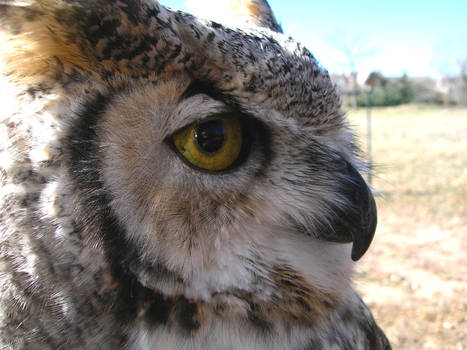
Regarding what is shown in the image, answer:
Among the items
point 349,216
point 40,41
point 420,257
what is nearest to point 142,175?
point 40,41

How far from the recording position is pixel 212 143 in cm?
107

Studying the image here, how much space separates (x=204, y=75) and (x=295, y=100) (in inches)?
10.6

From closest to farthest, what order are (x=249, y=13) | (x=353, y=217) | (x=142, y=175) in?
(x=142, y=175)
(x=353, y=217)
(x=249, y=13)

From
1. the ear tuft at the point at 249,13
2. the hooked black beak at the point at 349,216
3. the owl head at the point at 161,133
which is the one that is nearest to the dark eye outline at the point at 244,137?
the owl head at the point at 161,133

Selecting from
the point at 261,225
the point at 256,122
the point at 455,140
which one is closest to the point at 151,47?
the point at 256,122

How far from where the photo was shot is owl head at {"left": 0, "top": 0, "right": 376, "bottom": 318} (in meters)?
1.01

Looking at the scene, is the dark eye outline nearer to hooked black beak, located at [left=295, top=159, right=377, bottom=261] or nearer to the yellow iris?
the yellow iris

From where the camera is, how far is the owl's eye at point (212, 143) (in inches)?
41.8

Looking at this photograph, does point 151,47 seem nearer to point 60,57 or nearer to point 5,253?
point 60,57

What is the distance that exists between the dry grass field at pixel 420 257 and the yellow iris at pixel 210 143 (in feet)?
2.61

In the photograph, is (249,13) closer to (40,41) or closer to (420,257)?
(40,41)

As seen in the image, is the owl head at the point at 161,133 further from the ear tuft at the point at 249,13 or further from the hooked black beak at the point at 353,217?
the ear tuft at the point at 249,13

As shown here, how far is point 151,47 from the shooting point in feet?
3.28

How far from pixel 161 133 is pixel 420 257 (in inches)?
223
